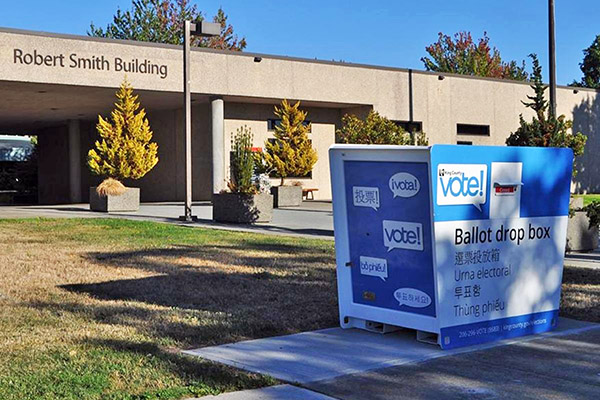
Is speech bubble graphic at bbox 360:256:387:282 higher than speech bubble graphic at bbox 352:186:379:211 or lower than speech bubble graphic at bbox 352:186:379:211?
lower

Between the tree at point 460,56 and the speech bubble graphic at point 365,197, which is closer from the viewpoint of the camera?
the speech bubble graphic at point 365,197

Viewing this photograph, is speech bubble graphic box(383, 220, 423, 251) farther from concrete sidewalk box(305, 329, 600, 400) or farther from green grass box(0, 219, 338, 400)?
green grass box(0, 219, 338, 400)

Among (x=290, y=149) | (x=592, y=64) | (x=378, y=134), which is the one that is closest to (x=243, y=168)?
(x=378, y=134)

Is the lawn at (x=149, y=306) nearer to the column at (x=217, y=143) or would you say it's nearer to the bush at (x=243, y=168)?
the bush at (x=243, y=168)

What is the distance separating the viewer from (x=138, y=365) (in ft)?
21.1

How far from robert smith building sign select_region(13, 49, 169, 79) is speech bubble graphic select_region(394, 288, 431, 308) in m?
24.2

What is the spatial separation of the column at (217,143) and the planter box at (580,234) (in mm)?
20218

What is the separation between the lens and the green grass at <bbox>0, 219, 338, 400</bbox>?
604 centimetres

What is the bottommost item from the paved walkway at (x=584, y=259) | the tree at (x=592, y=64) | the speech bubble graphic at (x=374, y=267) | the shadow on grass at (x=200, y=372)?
the shadow on grass at (x=200, y=372)

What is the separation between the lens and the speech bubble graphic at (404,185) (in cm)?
734

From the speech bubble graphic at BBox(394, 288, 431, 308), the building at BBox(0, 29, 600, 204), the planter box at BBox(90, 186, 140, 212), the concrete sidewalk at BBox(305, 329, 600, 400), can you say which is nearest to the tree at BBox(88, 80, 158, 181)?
the planter box at BBox(90, 186, 140, 212)

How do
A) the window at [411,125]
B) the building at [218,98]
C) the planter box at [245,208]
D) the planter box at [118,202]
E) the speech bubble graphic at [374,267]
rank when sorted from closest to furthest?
the speech bubble graphic at [374,267], the planter box at [245,208], the planter box at [118,202], the building at [218,98], the window at [411,125]

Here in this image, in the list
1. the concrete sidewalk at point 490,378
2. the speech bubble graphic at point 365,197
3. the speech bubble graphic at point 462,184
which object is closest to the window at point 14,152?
the speech bubble graphic at point 365,197

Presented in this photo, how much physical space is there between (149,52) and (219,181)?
18.9 feet
